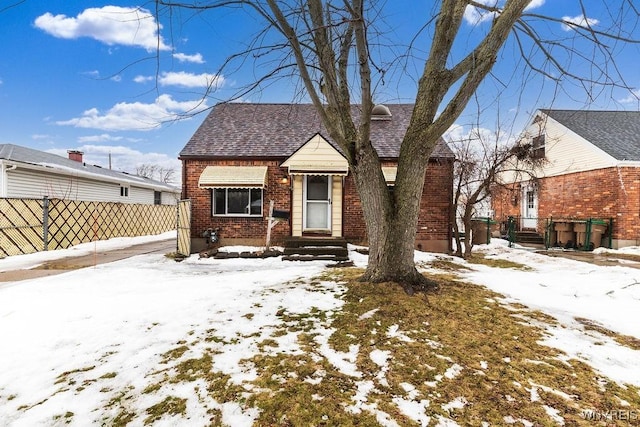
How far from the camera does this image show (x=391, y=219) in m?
4.53

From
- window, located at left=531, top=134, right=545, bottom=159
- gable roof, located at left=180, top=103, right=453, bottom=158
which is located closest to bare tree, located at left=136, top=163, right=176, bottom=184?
gable roof, located at left=180, top=103, right=453, bottom=158

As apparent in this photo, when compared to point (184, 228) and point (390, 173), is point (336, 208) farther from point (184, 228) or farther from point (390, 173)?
point (184, 228)

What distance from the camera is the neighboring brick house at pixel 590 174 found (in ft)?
42.7

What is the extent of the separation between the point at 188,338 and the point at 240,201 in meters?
8.58

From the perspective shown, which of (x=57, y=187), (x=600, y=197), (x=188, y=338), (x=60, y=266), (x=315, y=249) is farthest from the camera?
(x=57, y=187)

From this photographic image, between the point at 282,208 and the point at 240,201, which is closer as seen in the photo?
the point at 282,208

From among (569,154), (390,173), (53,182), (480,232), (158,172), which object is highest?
(158,172)

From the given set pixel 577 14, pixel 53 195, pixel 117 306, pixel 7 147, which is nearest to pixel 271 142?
pixel 117 306

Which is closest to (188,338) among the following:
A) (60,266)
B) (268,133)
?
(60,266)

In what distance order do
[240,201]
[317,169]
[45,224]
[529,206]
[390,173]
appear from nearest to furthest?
[317,169]
[390,173]
[240,201]
[45,224]
[529,206]

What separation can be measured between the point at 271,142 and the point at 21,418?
10.8m

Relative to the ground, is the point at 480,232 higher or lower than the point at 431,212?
lower

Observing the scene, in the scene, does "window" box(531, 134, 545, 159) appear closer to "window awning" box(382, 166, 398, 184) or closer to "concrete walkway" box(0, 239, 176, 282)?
"window awning" box(382, 166, 398, 184)

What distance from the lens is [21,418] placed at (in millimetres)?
2084
